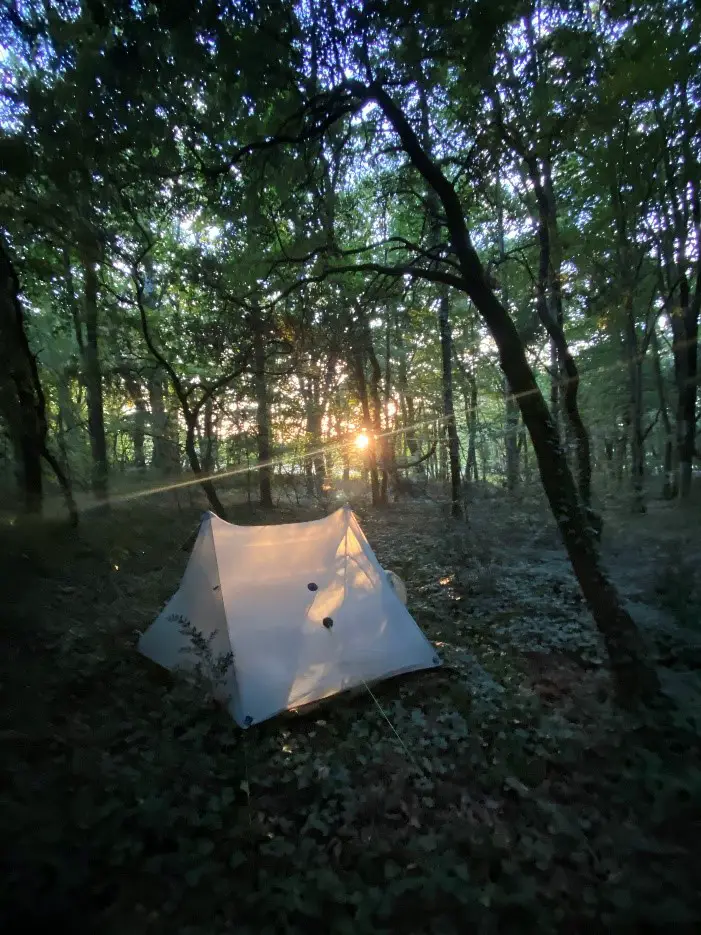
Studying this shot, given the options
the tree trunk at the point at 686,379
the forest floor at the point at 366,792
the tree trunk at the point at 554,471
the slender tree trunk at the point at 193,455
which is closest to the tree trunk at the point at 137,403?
the slender tree trunk at the point at 193,455

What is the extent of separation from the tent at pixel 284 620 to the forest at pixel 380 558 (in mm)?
251

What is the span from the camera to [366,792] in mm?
3299

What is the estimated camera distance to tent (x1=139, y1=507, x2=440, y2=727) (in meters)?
4.30

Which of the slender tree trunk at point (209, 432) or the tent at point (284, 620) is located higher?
the slender tree trunk at point (209, 432)

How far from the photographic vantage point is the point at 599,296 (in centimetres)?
738

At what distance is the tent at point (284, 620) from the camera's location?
169 inches

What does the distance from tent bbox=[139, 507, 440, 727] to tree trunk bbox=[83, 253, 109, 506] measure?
6063 millimetres

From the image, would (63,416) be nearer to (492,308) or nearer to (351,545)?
(351,545)

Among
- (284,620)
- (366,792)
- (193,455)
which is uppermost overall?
(193,455)

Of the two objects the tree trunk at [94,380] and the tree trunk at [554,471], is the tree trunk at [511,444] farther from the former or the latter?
the tree trunk at [94,380]

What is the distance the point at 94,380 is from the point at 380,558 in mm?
7051

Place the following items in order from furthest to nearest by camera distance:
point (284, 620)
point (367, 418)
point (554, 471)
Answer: point (367, 418) < point (284, 620) < point (554, 471)

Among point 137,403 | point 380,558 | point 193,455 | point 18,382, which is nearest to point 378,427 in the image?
point 380,558

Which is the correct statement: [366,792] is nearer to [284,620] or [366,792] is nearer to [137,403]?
[284,620]
